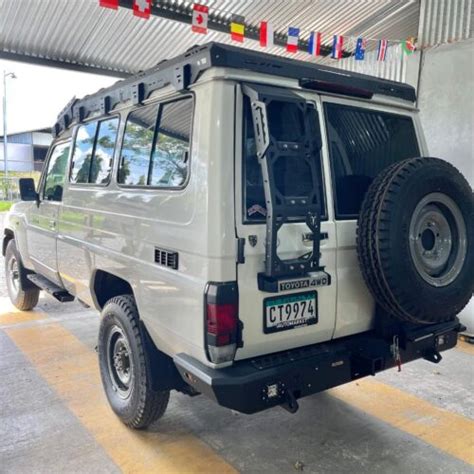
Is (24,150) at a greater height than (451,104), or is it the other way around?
(24,150)

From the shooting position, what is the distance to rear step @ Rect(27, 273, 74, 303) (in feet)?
14.4

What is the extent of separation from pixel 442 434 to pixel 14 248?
16.2 ft

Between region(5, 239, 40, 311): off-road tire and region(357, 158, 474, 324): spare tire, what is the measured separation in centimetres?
442

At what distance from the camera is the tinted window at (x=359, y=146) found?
2646mm

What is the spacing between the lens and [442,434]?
9.96 ft

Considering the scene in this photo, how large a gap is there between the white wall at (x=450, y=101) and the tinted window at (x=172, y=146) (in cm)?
372

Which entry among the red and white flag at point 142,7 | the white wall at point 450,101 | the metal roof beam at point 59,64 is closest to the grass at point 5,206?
the metal roof beam at point 59,64

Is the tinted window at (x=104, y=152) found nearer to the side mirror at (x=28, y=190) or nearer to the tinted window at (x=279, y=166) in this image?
the tinted window at (x=279, y=166)

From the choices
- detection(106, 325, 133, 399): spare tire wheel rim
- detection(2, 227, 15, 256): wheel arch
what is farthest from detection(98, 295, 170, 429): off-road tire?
detection(2, 227, 15, 256): wheel arch

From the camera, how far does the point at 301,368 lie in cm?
234

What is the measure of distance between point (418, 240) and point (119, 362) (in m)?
2.11

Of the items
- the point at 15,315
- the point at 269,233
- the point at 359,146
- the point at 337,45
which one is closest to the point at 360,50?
the point at 337,45

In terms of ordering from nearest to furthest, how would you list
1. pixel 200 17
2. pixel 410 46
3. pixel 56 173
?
pixel 56 173, pixel 200 17, pixel 410 46

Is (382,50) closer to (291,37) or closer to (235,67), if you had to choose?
(291,37)
